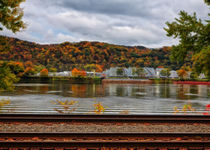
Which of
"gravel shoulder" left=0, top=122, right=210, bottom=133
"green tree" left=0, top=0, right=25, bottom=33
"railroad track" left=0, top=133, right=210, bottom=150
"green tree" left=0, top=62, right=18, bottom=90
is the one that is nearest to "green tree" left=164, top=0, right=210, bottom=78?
"gravel shoulder" left=0, top=122, right=210, bottom=133

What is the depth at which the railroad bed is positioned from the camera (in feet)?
18.9

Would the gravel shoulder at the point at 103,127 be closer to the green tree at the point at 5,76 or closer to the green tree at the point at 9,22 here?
the green tree at the point at 5,76

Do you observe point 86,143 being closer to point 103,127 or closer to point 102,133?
point 102,133

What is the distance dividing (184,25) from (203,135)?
8.31 meters

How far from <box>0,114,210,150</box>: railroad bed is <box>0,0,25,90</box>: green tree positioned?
2.18 metres

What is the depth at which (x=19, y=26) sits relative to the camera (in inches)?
451

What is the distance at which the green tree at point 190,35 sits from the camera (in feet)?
39.7

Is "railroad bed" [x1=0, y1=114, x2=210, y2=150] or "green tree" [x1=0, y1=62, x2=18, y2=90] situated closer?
"railroad bed" [x1=0, y1=114, x2=210, y2=150]

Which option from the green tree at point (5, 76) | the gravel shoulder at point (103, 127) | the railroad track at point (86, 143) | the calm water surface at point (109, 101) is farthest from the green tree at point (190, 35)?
the green tree at point (5, 76)

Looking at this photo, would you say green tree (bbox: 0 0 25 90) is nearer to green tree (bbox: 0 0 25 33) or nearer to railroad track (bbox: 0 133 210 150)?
green tree (bbox: 0 0 25 33)

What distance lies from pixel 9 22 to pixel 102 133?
929 cm

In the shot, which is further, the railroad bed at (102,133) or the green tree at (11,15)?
the green tree at (11,15)

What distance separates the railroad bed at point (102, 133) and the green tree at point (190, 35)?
5107 millimetres

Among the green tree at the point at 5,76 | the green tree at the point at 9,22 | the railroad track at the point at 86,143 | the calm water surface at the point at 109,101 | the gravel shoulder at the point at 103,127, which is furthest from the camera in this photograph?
the calm water surface at the point at 109,101
